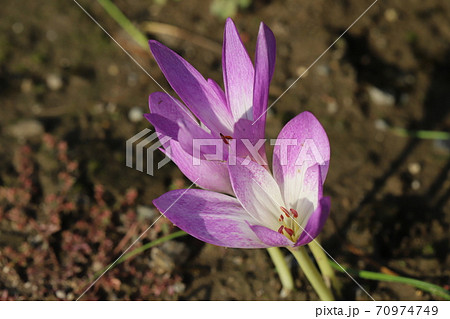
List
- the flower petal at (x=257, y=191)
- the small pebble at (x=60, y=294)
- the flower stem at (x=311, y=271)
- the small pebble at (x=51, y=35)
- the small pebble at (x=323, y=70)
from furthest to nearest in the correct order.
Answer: the small pebble at (x=51, y=35) → the small pebble at (x=323, y=70) → the small pebble at (x=60, y=294) → the flower stem at (x=311, y=271) → the flower petal at (x=257, y=191)

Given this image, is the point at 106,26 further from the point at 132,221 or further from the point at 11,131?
the point at 132,221

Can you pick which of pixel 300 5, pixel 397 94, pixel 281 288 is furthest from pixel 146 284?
pixel 300 5

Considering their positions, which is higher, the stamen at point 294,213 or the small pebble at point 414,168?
the small pebble at point 414,168

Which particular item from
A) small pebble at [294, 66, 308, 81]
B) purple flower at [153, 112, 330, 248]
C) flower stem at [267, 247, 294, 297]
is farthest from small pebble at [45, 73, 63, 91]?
purple flower at [153, 112, 330, 248]

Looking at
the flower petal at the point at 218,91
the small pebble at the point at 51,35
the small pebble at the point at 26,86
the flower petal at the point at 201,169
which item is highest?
the small pebble at the point at 51,35

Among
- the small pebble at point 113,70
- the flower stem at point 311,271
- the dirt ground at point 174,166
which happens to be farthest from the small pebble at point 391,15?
the flower stem at point 311,271

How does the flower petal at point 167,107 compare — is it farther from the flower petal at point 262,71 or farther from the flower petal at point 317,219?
the flower petal at point 317,219

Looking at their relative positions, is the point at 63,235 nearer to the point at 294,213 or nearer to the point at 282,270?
the point at 282,270
